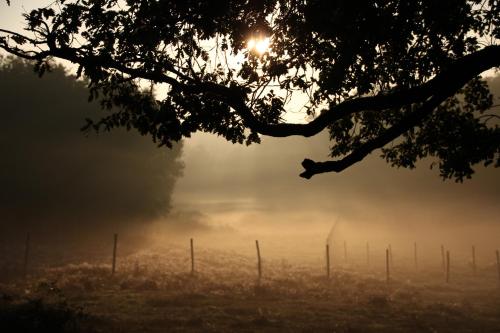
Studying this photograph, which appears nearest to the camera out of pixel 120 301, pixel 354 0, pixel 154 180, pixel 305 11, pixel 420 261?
pixel 354 0

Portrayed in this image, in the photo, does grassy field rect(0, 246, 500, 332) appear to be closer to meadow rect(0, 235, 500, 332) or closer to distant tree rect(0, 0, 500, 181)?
meadow rect(0, 235, 500, 332)

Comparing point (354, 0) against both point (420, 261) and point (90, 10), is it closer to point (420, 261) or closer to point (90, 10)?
point (90, 10)

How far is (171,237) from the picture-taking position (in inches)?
1837

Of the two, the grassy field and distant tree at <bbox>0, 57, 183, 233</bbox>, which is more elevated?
distant tree at <bbox>0, 57, 183, 233</bbox>

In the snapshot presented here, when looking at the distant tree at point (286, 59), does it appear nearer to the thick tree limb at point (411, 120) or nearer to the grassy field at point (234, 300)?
the thick tree limb at point (411, 120)

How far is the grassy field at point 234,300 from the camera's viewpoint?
1437 cm

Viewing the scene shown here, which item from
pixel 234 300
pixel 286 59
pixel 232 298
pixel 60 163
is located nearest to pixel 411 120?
pixel 286 59

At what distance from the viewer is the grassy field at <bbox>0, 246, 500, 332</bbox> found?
1437 cm

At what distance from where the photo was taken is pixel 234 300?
18.8 m

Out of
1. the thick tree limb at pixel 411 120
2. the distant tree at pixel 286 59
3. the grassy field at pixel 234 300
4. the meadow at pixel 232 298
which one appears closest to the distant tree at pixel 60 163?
the meadow at pixel 232 298

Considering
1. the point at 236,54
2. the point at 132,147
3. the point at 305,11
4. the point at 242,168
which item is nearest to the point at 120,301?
the point at 236,54

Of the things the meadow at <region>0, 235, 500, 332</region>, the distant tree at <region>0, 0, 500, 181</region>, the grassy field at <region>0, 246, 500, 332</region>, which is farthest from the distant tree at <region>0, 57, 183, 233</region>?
the distant tree at <region>0, 0, 500, 181</region>

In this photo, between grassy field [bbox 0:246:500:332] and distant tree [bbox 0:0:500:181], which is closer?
distant tree [bbox 0:0:500:181]

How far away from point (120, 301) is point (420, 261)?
25.1 metres
